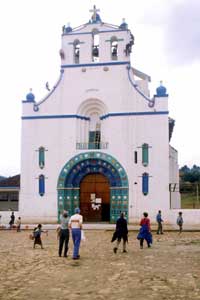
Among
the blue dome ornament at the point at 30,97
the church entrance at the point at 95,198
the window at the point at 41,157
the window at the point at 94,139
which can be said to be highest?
the blue dome ornament at the point at 30,97

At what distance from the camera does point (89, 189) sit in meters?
30.6

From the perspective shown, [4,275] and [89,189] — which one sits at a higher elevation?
[89,189]

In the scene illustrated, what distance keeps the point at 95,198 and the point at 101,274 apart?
66.5 ft

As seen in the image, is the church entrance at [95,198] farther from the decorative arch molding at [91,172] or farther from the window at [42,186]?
the window at [42,186]

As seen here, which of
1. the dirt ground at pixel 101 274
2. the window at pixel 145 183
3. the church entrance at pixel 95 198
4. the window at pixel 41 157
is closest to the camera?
the dirt ground at pixel 101 274

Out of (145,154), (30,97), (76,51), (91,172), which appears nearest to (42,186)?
(91,172)

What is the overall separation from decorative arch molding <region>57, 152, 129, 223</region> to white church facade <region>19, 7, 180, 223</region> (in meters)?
0.06

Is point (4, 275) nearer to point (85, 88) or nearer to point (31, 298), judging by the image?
point (31, 298)

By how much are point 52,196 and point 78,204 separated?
1679 mm

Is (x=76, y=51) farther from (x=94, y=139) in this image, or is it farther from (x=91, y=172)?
(x=91, y=172)

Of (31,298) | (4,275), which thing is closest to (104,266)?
(4,275)

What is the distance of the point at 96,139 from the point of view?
31219mm

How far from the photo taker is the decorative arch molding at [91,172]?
29.5 metres

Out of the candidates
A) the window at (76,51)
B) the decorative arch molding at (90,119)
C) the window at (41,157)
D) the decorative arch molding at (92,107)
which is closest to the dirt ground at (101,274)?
the window at (41,157)
